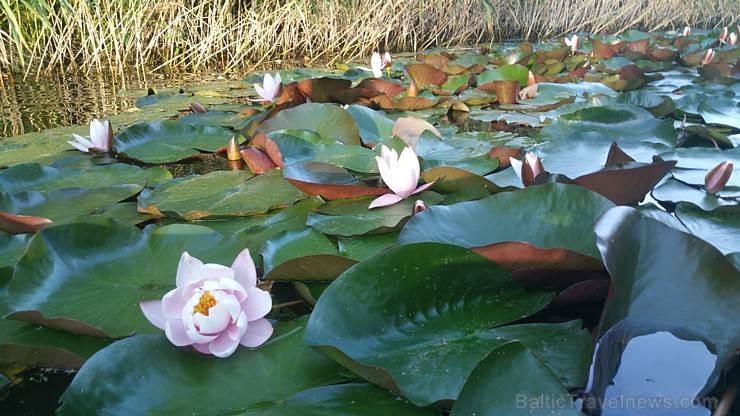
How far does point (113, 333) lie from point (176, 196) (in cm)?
58

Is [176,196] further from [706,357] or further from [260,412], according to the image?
[706,357]

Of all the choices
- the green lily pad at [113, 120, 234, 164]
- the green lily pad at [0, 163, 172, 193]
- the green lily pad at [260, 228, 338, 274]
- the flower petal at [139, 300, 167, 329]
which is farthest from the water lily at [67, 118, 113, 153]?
the flower petal at [139, 300, 167, 329]

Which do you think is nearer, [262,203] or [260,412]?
[260,412]

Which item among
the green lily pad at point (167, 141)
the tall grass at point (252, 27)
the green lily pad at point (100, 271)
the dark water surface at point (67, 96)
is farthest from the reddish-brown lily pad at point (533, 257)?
the tall grass at point (252, 27)

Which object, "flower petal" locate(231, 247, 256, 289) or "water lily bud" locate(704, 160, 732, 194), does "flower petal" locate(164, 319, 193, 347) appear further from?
"water lily bud" locate(704, 160, 732, 194)

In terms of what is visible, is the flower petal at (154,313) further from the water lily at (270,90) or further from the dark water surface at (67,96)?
the dark water surface at (67,96)

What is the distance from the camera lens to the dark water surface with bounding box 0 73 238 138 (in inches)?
96.5

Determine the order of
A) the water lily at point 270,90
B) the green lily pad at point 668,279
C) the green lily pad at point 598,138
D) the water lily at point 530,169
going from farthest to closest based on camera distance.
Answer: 1. the water lily at point 270,90
2. the green lily pad at point 598,138
3. the water lily at point 530,169
4. the green lily pad at point 668,279

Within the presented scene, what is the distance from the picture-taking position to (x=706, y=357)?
2.15 feet

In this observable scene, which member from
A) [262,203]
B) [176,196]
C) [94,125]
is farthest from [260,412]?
[94,125]

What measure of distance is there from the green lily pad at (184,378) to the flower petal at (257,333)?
0.01m

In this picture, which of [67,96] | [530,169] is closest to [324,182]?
[530,169]

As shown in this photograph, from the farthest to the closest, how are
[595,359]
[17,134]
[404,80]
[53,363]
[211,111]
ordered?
1. [404,80]
2. [211,111]
3. [17,134]
4. [53,363]
5. [595,359]

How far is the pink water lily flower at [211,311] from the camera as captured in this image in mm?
689
